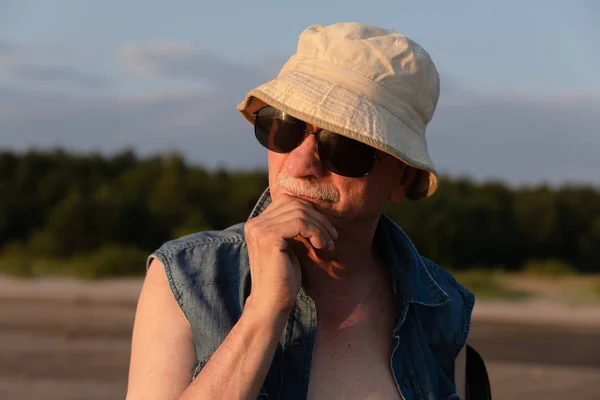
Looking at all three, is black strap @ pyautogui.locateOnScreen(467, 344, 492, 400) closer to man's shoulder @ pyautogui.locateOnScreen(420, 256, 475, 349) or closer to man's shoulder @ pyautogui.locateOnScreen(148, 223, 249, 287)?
man's shoulder @ pyautogui.locateOnScreen(420, 256, 475, 349)

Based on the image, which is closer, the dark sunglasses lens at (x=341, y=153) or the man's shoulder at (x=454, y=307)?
the dark sunglasses lens at (x=341, y=153)

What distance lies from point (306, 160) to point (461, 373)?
2.74 ft

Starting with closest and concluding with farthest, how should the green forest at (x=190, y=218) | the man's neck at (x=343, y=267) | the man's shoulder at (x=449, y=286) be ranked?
the man's neck at (x=343, y=267) < the man's shoulder at (x=449, y=286) < the green forest at (x=190, y=218)

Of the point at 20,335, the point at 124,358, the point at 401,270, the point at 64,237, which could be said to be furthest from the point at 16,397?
the point at 64,237

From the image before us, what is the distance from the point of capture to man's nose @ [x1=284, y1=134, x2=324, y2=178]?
2.11 m

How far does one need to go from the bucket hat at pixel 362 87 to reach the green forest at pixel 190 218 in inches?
598

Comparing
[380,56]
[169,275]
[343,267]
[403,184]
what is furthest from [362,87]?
[169,275]

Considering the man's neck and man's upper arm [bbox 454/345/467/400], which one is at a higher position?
the man's neck

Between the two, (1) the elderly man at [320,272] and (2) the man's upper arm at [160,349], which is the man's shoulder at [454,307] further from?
(2) the man's upper arm at [160,349]

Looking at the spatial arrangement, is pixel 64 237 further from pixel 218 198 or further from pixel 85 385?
pixel 85 385

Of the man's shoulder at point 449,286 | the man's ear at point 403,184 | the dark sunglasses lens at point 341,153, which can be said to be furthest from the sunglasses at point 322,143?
the man's shoulder at point 449,286

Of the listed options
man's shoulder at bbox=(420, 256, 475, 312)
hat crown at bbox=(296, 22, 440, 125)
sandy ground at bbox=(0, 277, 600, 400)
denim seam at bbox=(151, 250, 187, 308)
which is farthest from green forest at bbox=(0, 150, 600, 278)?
denim seam at bbox=(151, 250, 187, 308)

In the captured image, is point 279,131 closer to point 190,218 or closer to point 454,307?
point 454,307

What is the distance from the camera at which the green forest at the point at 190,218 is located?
17719 millimetres
